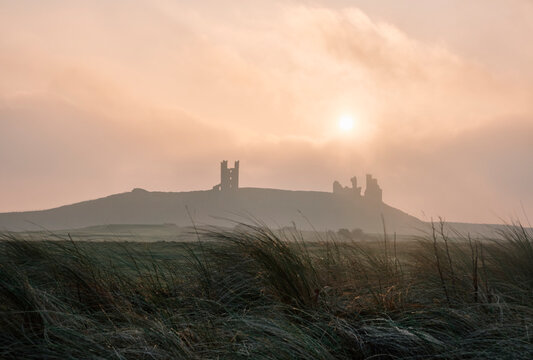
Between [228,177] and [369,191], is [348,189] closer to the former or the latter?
[369,191]

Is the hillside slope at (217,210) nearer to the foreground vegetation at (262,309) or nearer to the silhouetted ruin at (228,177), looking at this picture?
the silhouetted ruin at (228,177)

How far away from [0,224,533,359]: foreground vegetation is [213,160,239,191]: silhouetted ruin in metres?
92.1

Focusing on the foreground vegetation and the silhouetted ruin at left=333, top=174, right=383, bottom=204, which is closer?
the foreground vegetation

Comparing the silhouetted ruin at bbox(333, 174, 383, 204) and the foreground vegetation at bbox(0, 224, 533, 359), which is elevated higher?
the silhouetted ruin at bbox(333, 174, 383, 204)

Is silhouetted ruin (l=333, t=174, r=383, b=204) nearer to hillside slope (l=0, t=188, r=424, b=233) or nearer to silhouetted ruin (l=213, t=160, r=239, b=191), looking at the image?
hillside slope (l=0, t=188, r=424, b=233)

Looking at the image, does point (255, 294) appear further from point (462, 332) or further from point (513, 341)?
point (513, 341)

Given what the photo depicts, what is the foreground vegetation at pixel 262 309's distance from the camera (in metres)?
2.89

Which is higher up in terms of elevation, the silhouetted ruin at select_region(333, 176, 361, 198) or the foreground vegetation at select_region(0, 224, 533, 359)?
the silhouetted ruin at select_region(333, 176, 361, 198)

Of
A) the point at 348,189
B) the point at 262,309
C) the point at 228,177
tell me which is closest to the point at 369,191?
the point at 348,189

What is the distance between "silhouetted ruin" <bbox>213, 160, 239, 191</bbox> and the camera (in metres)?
98.4

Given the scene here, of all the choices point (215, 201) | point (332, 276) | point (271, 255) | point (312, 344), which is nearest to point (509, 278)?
point (332, 276)

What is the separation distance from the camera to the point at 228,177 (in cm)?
9956

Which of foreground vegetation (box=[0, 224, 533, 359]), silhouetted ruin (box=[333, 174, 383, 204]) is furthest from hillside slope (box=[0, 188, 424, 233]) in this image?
foreground vegetation (box=[0, 224, 533, 359])

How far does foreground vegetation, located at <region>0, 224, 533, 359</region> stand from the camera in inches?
114
